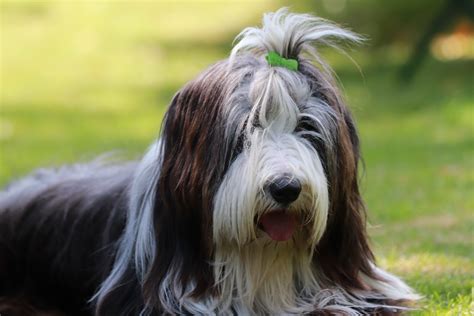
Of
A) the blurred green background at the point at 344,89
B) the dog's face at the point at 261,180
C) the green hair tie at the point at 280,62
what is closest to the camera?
the dog's face at the point at 261,180

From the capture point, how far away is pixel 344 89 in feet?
15.9

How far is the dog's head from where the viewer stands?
420cm

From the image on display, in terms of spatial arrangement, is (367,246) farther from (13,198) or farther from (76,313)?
(13,198)

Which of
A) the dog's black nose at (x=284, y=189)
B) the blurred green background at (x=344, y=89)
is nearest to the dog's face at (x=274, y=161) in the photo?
the dog's black nose at (x=284, y=189)

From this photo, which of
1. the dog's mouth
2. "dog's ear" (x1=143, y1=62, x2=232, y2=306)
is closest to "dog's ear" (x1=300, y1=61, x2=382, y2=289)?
the dog's mouth

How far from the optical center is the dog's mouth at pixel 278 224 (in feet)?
13.8

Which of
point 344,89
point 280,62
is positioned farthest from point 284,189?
point 344,89

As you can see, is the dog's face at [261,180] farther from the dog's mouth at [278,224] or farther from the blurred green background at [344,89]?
the blurred green background at [344,89]

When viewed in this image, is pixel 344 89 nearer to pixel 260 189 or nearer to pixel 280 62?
pixel 280 62

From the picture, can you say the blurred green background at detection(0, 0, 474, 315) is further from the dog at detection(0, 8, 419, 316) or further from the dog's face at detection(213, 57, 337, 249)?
the dog's face at detection(213, 57, 337, 249)

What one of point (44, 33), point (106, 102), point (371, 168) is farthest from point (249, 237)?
point (44, 33)

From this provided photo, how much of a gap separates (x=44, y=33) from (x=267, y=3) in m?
4.65

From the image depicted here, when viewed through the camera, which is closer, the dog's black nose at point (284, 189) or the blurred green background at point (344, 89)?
the dog's black nose at point (284, 189)

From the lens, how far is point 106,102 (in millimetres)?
15406
